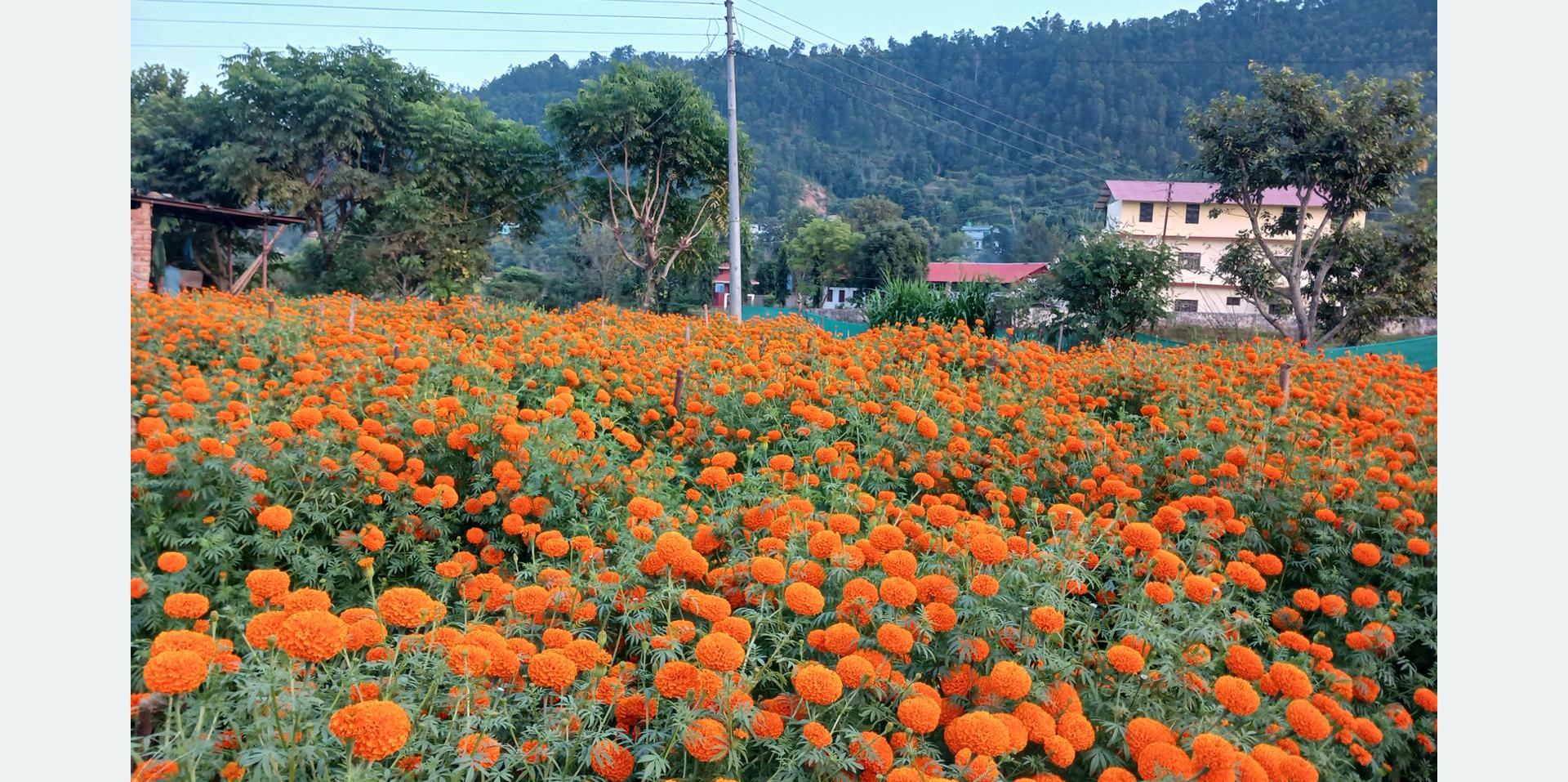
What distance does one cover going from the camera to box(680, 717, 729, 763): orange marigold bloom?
4.37 ft

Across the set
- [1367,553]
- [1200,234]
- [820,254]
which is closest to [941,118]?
[820,254]

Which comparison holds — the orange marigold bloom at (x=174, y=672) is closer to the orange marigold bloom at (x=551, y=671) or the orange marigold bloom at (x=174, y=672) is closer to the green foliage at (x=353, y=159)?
the orange marigold bloom at (x=551, y=671)

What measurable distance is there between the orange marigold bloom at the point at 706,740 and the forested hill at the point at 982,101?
45.2 feet

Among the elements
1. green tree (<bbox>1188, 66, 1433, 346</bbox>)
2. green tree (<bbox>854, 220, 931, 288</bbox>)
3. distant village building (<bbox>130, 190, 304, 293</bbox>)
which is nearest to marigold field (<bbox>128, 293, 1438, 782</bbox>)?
distant village building (<bbox>130, 190, 304, 293</bbox>)

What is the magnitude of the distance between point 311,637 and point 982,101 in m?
38.2

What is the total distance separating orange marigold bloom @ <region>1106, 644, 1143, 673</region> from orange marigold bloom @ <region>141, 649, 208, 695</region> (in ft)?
4.83

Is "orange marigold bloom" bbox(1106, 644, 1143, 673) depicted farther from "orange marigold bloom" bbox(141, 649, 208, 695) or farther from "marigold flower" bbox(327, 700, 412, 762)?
"orange marigold bloom" bbox(141, 649, 208, 695)

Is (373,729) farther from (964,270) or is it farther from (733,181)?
(964,270)

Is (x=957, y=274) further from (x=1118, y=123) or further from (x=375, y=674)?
(x=375, y=674)

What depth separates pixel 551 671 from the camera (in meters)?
1.42

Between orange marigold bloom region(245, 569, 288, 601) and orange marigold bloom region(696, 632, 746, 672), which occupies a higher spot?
orange marigold bloom region(245, 569, 288, 601)

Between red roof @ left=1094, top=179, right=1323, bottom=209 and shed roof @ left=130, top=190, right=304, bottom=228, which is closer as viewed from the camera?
shed roof @ left=130, top=190, right=304, bottom=228

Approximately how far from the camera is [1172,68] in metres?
21.6

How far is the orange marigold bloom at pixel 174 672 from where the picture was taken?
3.62 feet
